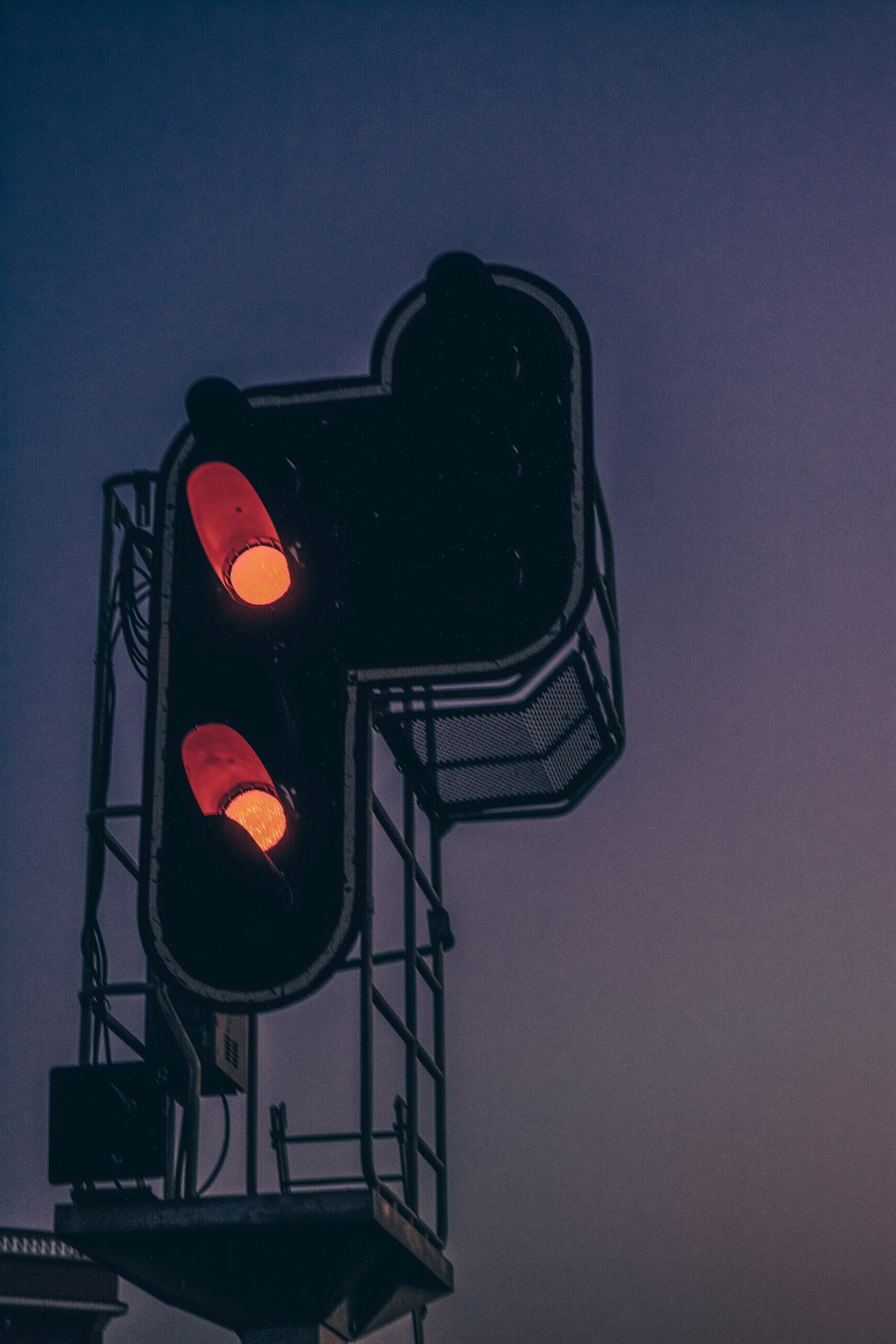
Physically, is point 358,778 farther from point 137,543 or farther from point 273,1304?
point 137,543

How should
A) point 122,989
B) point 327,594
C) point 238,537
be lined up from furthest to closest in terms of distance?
point 122,989 < point 327,594 < point 238,537

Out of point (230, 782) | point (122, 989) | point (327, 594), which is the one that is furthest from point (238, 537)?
point (122, 989)

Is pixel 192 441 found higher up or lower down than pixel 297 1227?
higher up

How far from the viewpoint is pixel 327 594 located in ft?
12.3

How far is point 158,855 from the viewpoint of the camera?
3.56m

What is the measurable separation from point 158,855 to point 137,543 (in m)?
2.14

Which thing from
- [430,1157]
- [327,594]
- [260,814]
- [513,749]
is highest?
[327,594]

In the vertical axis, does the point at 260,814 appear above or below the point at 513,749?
below

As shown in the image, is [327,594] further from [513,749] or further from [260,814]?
[513,749]

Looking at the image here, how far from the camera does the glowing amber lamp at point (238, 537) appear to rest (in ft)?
10.9

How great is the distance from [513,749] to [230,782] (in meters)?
2.42

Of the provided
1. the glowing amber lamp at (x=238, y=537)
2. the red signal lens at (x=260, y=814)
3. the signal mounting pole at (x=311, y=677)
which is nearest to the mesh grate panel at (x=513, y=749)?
the signal mounting pole at (x=311, y=677)

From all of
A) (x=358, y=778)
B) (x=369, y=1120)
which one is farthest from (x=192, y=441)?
(x=369, y=1120)

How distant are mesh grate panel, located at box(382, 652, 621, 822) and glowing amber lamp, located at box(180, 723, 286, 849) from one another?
5.80 ft
